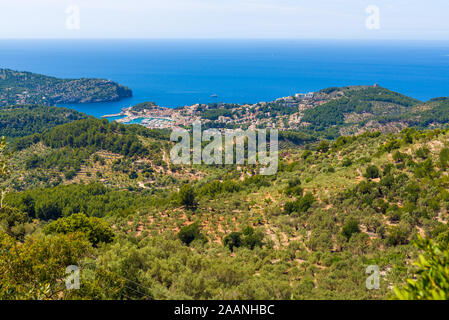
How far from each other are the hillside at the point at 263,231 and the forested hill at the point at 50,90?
354 feet

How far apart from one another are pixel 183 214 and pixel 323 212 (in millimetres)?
8931

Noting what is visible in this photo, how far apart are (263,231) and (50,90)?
13968 cm

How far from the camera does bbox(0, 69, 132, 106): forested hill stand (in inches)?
4519

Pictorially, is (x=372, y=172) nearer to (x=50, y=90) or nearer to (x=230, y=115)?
(x=230, y=115)

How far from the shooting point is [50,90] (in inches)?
4988

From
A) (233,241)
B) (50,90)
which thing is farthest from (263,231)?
(50,90)

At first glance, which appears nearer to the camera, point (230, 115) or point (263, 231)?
point (263, 231)

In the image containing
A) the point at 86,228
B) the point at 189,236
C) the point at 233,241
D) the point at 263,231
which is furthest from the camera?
the point at 263,231

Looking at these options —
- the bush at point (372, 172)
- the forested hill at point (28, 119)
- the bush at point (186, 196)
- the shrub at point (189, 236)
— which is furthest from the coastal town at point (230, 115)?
the shrub at point (189, 236)

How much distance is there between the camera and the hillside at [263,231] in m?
8.25

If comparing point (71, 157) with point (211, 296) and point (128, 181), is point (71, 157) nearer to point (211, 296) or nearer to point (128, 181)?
point (128, 181)

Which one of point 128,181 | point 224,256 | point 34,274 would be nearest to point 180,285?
point 34,274

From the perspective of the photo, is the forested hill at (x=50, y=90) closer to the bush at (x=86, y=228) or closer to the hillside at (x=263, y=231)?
the hillside at (x=263, y=231)

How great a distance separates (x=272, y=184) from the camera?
23.9 meters
